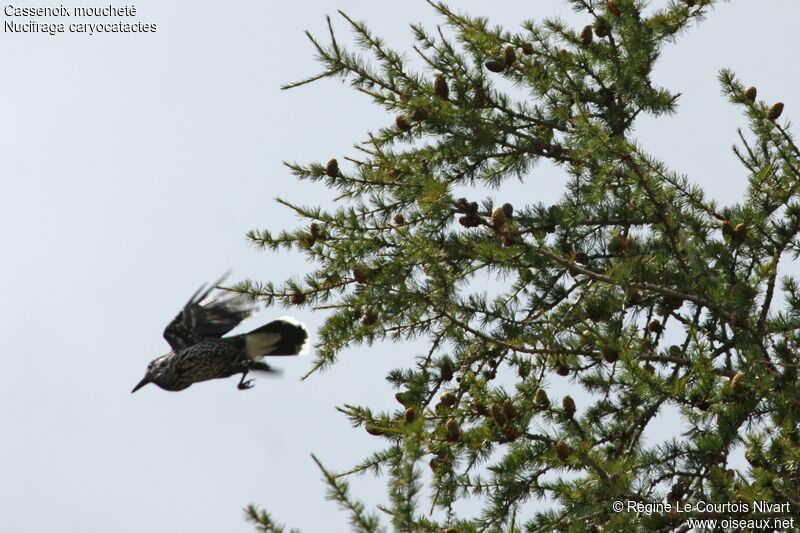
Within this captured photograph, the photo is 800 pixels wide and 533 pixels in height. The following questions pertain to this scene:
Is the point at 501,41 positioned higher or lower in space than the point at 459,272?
higher

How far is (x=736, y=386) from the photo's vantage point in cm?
460

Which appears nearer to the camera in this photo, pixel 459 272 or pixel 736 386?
pixel 736 386

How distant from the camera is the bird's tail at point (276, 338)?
7.13 metres

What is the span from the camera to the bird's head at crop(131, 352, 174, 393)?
7055 mm

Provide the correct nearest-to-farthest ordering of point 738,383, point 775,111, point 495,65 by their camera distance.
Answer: point 738,383 < point 775,111 < point 495,65

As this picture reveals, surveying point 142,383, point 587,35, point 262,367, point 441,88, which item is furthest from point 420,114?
point 142,383

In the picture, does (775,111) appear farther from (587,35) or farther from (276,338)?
(276,338)

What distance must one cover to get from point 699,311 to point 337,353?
1.87 m

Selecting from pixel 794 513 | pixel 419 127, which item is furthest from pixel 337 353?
pixel 794 513

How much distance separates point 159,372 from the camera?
23.2 feet

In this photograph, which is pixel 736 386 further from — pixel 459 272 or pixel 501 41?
pixel 501 41

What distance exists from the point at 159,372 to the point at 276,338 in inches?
30.0

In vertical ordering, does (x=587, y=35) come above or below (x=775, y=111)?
above

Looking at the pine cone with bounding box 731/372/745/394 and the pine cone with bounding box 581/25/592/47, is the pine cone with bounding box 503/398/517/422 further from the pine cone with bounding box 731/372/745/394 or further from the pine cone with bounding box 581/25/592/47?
the pine cone with bounding box 581/25/592/47
